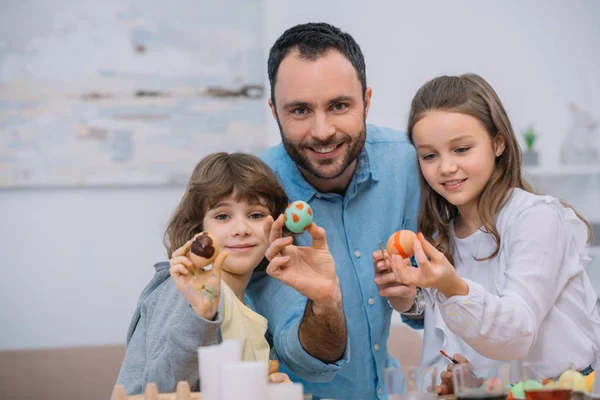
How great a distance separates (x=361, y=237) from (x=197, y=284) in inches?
35.3

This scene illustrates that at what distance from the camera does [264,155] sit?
8.53ft

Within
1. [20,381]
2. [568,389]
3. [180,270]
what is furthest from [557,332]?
[20,381]

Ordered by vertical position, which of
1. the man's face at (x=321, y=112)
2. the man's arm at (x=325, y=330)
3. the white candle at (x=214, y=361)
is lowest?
the man's arm at (x=325, y=330)

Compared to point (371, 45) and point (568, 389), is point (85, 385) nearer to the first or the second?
point (371, 45)

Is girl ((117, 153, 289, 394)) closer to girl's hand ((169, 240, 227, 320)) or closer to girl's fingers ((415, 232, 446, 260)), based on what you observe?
girl's hand ((169, 240, 227, 320))

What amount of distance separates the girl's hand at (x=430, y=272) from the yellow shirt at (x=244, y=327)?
449 mm

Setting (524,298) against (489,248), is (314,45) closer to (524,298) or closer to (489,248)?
(489,248)

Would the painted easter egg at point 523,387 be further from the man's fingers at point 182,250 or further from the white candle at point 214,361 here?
the man's fingers at point 182,250

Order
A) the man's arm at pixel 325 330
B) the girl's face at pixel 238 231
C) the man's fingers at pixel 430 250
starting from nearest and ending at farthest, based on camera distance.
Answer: the man's fingers at pixel 430 250, the man's arm at pixel 325 330, the girl's face at pixel 238 231

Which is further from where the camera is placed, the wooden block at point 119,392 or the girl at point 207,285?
the girl at point 207,285

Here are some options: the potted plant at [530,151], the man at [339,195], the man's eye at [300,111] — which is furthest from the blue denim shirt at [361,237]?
the potted plant at [530,151]

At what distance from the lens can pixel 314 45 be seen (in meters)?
2.28

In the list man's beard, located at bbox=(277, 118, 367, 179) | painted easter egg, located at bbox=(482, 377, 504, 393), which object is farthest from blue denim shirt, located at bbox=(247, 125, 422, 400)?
painted easter egg, located at bbox=(482, 377, 504, 393)

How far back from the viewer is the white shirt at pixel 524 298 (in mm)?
1797
